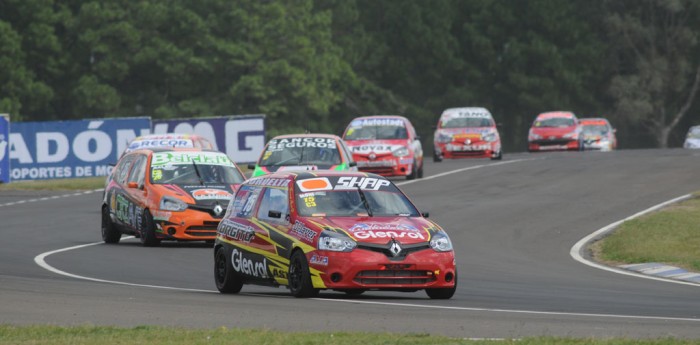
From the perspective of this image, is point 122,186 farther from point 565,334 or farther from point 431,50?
point 431,50

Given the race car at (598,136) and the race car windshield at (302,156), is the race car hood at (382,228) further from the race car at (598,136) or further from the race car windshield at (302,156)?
the race car at (598,136)

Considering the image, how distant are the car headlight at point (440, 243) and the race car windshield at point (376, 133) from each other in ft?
73.0

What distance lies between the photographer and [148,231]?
77.7ft

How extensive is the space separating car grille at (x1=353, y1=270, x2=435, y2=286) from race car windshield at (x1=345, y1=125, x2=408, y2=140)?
22625mm

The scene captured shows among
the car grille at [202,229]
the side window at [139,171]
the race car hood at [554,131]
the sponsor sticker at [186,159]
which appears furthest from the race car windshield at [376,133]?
the race car hood at [554,131]

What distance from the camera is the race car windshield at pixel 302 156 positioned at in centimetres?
2983

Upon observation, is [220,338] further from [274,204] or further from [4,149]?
[4,149]

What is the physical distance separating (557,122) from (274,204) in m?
40.4

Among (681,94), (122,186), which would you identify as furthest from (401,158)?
(681,94)

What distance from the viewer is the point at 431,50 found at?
8375 cm

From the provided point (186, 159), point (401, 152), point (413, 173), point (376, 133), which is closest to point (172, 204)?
point (186, 159)

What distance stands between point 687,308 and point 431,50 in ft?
228

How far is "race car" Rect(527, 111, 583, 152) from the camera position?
55.6m

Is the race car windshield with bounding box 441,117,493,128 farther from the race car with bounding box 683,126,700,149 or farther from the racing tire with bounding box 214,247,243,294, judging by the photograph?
the racing tire with bounding box 214,247,243,294
